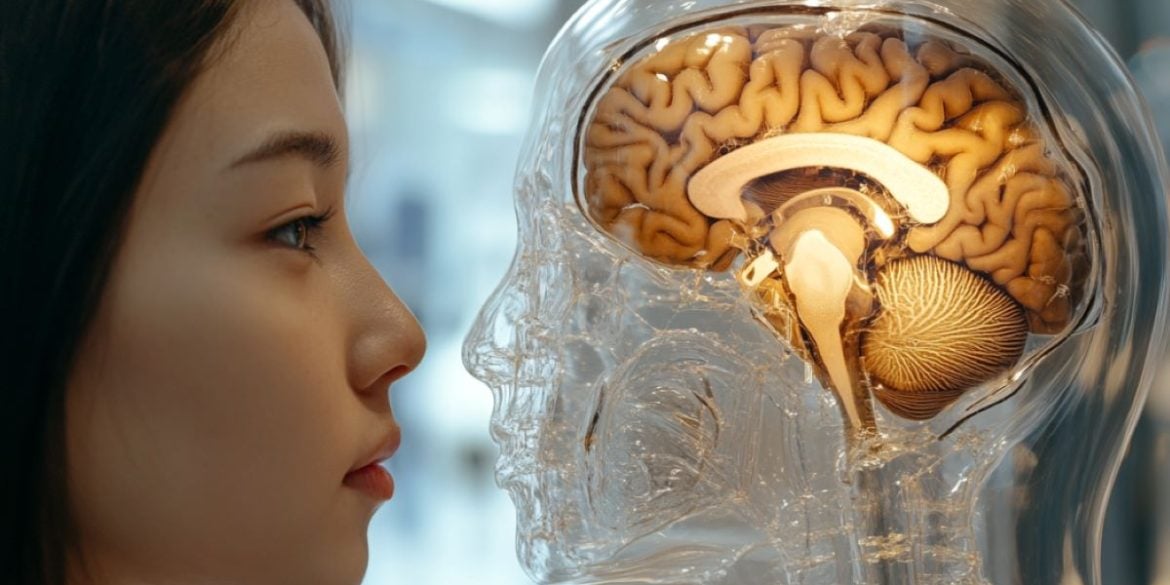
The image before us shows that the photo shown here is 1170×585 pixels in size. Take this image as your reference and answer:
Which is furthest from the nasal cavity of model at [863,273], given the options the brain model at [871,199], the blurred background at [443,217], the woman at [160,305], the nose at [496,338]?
the blurred background at [443,217]

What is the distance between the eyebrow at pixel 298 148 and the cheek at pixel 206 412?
64 mm

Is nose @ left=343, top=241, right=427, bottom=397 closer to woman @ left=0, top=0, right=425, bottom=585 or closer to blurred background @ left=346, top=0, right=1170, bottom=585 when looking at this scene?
woman @ left=0, top=0, right=425, bottom=585

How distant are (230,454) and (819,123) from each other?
0.40m

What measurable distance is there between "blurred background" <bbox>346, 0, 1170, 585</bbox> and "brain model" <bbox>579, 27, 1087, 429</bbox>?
3.24ft

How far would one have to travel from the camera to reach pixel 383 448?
79 cm

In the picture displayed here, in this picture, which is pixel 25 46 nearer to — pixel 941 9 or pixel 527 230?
pixel 527 230

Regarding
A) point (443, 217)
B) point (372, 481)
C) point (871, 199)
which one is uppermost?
point (443, 217)

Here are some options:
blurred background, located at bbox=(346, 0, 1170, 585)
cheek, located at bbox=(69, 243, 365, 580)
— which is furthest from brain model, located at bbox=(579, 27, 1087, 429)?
blurred background, located at bbox=(346, 0, 1170, 585)

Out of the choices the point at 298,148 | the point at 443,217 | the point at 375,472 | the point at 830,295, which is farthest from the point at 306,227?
the point at 443,217

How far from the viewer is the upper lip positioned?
2.56ft

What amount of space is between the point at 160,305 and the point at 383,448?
0.18 metres

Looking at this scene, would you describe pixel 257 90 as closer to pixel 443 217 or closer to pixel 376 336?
pixel 376 336

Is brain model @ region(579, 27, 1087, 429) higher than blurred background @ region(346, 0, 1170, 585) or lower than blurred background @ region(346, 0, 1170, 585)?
Result: lower

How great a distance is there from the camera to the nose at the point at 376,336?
76 centimetres
